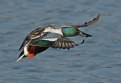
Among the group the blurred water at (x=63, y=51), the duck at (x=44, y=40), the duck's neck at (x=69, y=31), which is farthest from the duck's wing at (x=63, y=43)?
the blurred water at (x=63, y=51)

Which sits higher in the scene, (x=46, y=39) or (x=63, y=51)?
(x=46, y=39)

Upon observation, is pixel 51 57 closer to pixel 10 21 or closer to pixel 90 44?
pixel 90 44

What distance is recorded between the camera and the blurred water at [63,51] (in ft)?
30.1

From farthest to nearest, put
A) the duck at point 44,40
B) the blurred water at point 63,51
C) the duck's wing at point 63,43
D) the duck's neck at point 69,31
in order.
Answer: the blurred water at point 63,51 < the duck's neck at point 69,31 < the duck at point 44,40 < the duck's wing at point 63,43

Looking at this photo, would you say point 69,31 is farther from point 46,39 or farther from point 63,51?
point 63,51

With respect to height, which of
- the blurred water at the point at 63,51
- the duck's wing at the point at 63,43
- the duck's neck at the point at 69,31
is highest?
the duck's neck at the point at 69,31

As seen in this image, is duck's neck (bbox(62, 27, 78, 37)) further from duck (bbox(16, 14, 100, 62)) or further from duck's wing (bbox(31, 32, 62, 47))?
duck's wing (bbox(31, 32, 62, 47))

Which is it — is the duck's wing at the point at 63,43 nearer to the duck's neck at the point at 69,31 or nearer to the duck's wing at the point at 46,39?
the duck's wing at the point at 46,39

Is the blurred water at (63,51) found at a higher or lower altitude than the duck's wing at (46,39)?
lower

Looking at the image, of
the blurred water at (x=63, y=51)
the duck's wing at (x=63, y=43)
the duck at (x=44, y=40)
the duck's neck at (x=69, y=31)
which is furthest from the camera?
the blurred water at (x=63, y=51)

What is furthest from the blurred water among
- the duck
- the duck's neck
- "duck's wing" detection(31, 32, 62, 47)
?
"duck's wing" detection(31, 32, 62, 47)

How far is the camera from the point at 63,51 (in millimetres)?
10367

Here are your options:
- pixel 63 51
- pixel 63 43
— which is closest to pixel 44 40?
pixel 63 43

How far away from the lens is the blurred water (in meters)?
9.16
